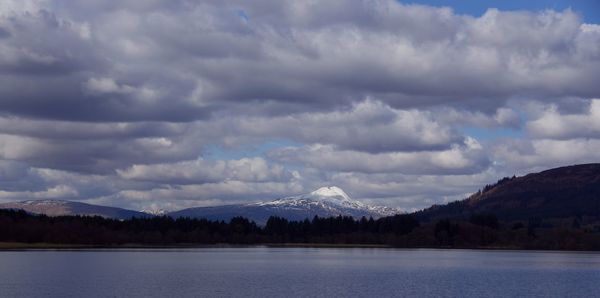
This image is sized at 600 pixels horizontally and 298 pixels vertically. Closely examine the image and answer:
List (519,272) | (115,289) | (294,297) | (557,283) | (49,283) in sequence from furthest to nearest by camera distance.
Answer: (519,272)
(557,283)
(49,283)
(115,289)
(294,297)

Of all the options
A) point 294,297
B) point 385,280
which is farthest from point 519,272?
point 294,297

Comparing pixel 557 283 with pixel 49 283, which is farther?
pixel 557 283

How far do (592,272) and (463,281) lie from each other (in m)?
34.1

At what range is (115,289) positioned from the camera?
84.0m

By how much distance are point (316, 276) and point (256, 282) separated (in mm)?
13527

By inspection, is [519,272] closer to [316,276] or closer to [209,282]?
[316,276]

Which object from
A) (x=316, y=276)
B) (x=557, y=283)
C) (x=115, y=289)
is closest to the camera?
(x=115, y=289)

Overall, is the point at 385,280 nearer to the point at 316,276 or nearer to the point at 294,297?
the point at 316,276

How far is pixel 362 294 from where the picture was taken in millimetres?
82312

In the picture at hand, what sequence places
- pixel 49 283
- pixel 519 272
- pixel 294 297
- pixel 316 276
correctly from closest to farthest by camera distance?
pixel 294 297 → pixel 49 283 → pixel 316 276 → pixel 519 272

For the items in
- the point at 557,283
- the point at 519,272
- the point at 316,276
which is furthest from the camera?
the point at 519,272

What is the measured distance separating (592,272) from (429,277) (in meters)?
32.2

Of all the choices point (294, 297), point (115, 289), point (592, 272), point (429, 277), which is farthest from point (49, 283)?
point (592, 272)

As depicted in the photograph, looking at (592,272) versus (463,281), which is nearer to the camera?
(463,281)
